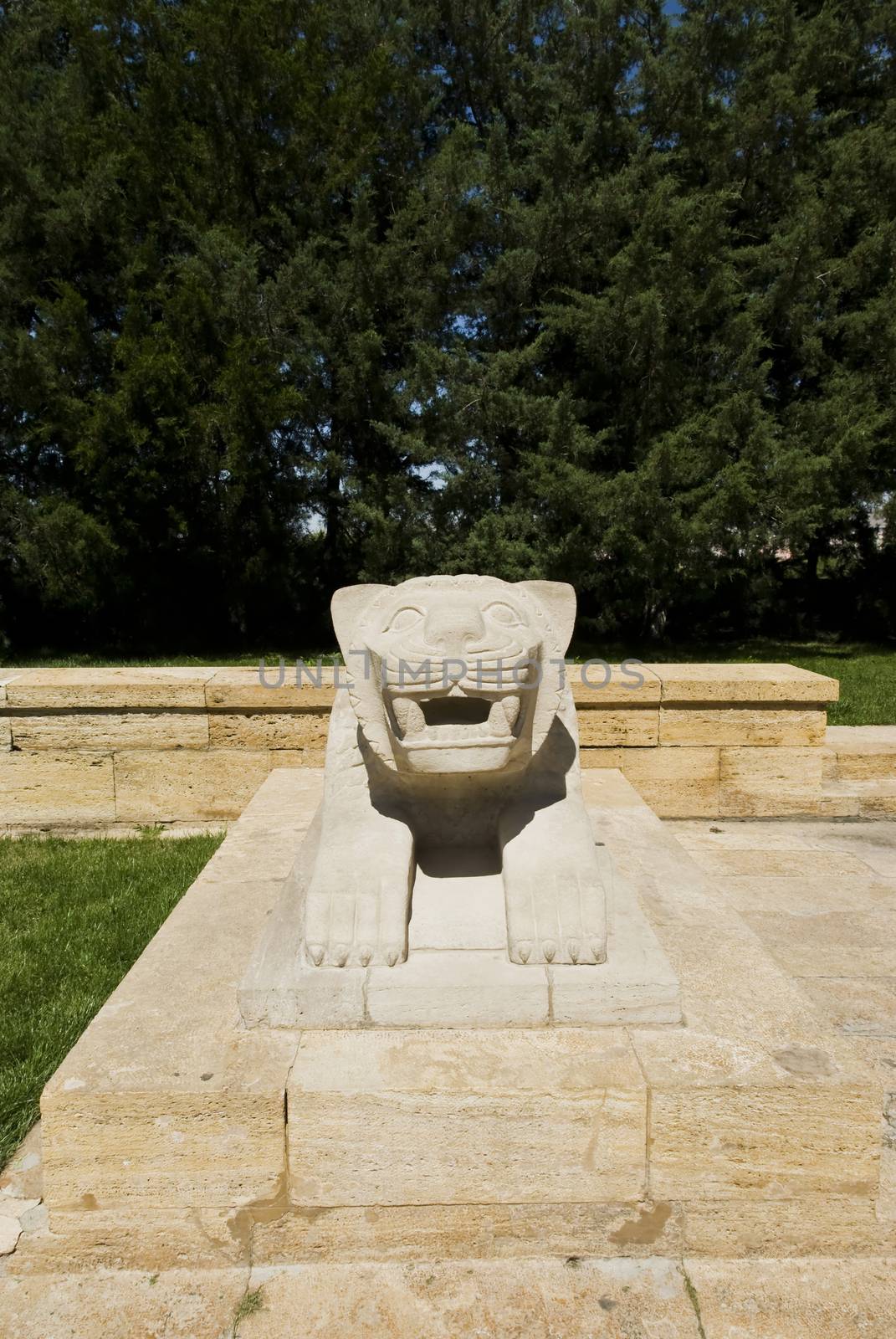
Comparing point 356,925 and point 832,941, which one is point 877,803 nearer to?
point 832,941

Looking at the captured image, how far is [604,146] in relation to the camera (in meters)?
11.5

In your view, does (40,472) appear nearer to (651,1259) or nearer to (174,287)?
(174,287)

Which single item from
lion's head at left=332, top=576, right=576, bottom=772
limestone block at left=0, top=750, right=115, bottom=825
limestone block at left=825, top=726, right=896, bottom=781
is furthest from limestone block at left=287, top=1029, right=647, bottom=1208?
limestone block at left=825, top=726, right=896, bottom=781

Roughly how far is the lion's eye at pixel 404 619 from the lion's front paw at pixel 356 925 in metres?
0.65

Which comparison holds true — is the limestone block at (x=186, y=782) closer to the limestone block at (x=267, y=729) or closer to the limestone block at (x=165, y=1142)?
the limestone block at (x=267, y=729)

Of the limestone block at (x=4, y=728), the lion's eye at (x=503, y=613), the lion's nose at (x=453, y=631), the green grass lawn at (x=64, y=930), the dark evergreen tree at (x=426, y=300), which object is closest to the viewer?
the lion's nose at (x=453, y=631)

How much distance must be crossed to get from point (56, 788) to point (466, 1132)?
345 centimetres

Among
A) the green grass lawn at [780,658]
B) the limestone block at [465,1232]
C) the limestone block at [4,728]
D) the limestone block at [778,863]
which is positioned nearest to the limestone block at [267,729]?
the limestone block at [4,728]

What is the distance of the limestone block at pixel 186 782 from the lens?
4.49m

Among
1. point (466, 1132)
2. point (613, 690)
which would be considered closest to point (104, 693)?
point (613, 690)

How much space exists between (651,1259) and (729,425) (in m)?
9.96

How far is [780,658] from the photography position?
1136cm

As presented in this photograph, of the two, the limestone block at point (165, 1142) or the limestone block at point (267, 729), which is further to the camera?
the limestone block at point (267, 729)

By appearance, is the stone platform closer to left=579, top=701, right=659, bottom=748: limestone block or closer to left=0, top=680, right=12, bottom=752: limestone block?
left=579, top=701, right=659, bottom=748: limestone block
